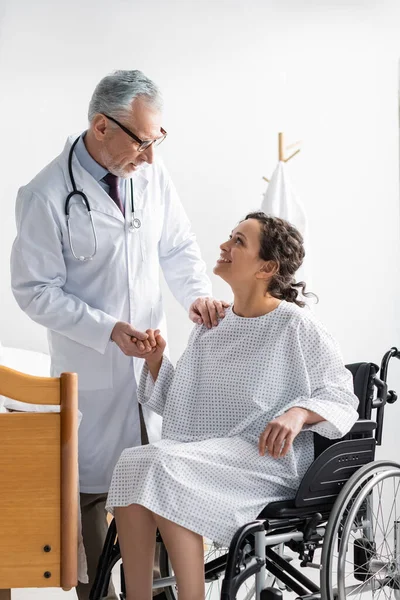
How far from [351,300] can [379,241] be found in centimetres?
28

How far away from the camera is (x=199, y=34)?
3.70 m

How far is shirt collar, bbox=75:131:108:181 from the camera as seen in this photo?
228 centimetres

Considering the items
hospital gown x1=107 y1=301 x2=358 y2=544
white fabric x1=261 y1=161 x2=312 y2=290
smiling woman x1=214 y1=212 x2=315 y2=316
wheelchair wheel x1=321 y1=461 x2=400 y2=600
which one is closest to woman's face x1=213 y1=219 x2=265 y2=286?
smiling woman x1=214 y1=212 x2=315 y2=316

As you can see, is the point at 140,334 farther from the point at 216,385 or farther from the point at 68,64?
the point at 68,64

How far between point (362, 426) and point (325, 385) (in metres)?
0.13

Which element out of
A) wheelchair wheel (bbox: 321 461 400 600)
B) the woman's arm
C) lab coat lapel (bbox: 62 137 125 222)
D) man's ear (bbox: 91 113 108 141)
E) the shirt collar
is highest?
man's ear (bbox: 91 113 108 141)

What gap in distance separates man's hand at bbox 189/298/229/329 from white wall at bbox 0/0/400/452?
1.39 metres

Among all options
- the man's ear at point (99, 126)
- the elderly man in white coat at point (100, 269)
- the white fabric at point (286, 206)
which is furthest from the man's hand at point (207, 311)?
the white fabric at point (286, 206)

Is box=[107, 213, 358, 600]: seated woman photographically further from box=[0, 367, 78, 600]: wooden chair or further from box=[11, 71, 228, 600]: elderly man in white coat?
box=[0, 367, 78, 600]: wooden chair

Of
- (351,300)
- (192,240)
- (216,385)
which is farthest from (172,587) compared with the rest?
(351,300)

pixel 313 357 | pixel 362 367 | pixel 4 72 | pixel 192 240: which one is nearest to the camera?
pixel 313 357

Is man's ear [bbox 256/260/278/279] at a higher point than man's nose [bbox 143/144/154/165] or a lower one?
lower

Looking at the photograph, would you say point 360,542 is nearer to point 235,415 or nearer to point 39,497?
point 235,415

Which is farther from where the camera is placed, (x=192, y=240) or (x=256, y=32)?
(x=256, y=32)
